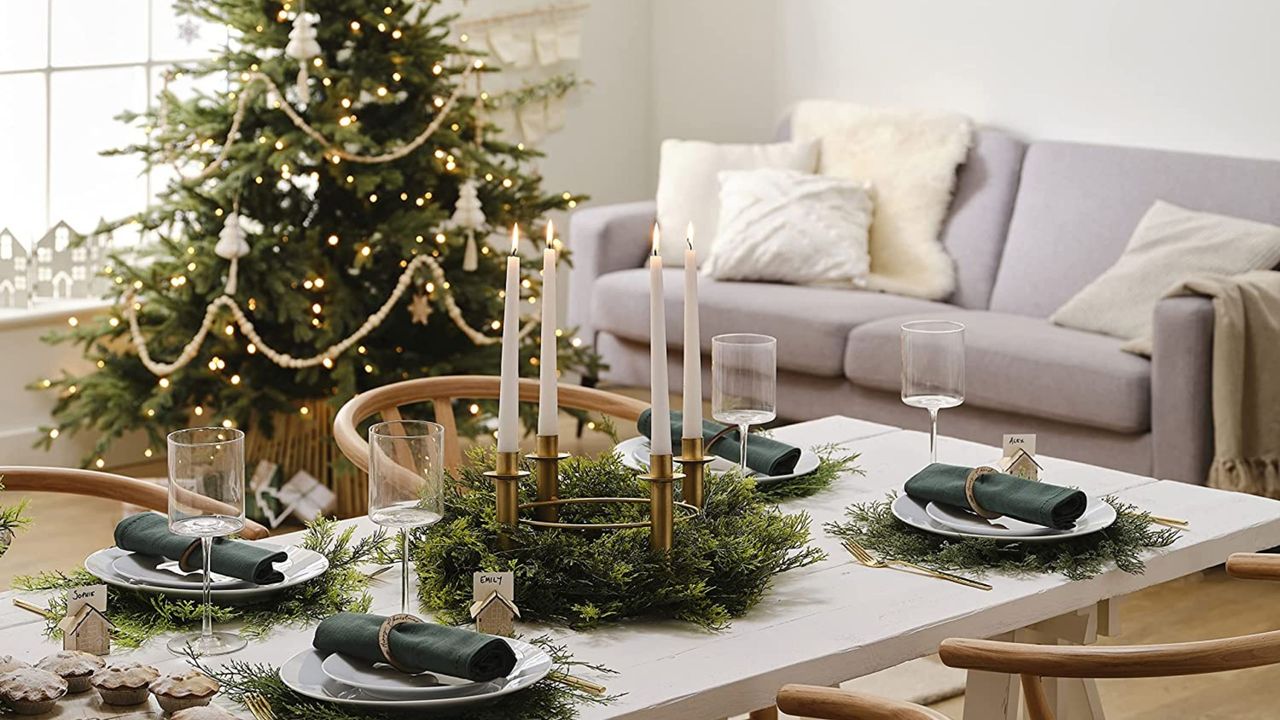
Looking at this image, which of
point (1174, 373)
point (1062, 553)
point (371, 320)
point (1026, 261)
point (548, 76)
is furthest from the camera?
point (548, 76)

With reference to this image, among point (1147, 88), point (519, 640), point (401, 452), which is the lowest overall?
point (519, 640)

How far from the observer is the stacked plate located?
1.49m

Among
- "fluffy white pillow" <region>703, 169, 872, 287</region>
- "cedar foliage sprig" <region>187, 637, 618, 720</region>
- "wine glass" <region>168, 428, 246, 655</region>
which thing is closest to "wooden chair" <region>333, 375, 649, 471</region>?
"wine glass" <region>168, 428, 246, 655</region>

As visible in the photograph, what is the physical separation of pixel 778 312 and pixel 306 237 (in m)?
1.47

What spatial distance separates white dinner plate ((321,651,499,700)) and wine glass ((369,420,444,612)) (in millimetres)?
165

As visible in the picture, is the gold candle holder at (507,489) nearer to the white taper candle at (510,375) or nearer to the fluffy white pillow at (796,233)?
the white taper candle at (510,375)

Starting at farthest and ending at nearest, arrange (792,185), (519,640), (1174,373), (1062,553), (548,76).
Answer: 1. (548,76)
2. (792,185)
3. (1174,373)
4. (1062,553)
5. (519,640)

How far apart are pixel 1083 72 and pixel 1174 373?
1.55 meters

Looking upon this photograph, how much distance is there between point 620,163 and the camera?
257 inches

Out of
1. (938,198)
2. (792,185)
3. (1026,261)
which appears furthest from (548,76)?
(1026,261)

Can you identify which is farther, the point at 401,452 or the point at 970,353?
the point at 970,353

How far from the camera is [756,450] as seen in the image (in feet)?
7.53

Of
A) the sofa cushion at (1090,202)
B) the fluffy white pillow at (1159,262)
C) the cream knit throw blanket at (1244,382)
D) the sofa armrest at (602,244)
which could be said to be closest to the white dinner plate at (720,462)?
the cream knit throw blanket at (1244,382)

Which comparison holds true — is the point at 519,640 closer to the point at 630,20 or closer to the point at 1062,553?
the point at 1062,553
